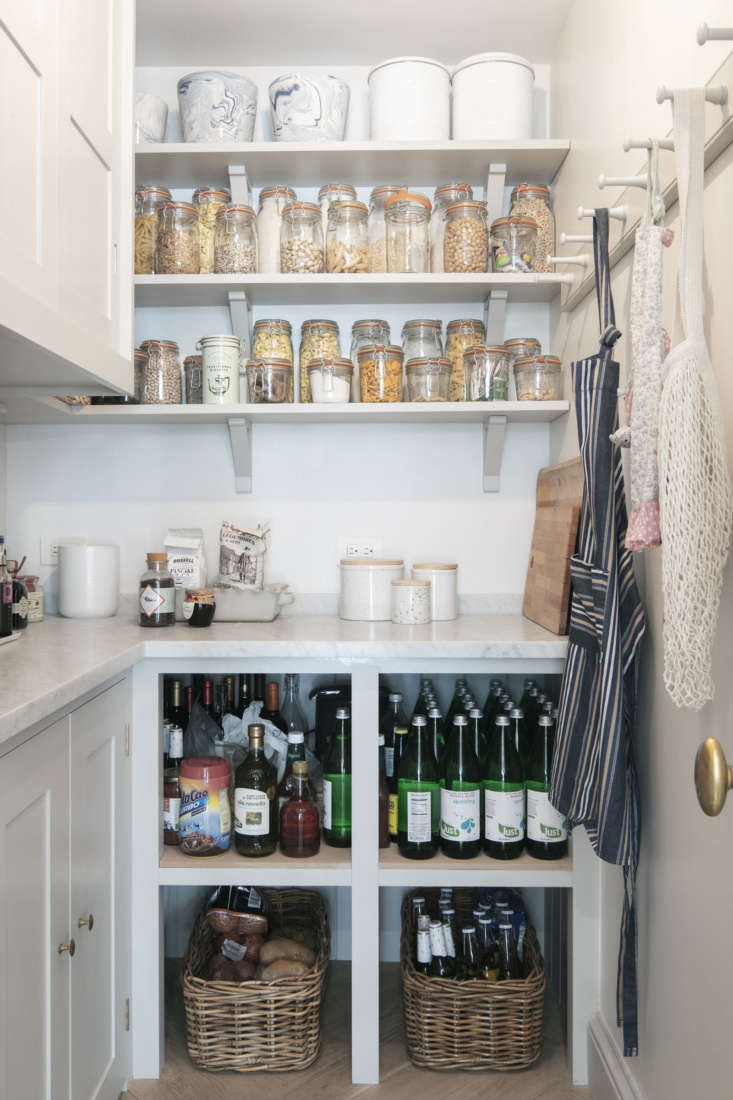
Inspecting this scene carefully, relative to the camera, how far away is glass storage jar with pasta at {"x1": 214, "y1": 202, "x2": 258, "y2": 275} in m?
1.89

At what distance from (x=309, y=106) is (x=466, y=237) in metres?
0.51

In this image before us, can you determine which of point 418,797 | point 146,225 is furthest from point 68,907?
point 146,225

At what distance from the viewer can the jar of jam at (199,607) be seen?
1.85 meters

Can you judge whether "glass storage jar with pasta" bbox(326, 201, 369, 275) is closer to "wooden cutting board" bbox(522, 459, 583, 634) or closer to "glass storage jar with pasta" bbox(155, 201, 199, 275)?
"glass storage jar with pasta" bbox(155, 201, 199, 275)

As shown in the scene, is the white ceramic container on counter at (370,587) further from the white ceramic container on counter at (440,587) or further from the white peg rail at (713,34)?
the white peg rail at (713,34)

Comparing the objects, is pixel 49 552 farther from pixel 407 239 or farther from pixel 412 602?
pixel 407 239

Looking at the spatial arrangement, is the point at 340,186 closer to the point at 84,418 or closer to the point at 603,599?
the point at 84,418

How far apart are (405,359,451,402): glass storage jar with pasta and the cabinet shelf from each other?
514 mm

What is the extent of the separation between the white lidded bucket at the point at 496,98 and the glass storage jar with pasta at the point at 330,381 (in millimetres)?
634

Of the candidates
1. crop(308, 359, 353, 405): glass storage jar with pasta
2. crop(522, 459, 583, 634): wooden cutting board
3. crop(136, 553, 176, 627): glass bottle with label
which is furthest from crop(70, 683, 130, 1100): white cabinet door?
crop(522, 459, 583, 634): wooden cutting board

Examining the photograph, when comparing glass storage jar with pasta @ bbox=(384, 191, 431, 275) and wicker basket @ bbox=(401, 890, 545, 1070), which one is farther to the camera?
glass storage jar with pasta @ bbox=(384, 191, 431, 275)

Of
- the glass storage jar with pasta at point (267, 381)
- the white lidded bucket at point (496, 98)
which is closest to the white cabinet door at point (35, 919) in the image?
the glass storage jar with pasta at point (267, 381)

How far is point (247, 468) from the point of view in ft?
6.98

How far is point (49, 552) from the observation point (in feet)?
7.09
